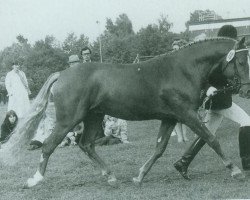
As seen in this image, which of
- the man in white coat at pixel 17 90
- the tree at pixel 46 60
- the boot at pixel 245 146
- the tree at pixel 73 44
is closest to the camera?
the boot at pixel 245 146

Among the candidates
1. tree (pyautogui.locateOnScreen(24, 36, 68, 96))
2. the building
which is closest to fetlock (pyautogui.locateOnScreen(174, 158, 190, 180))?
tree (pyautogui.locateOnScreen(24, 36, 68, 96))

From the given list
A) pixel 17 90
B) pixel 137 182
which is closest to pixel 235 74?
pixel 137 182

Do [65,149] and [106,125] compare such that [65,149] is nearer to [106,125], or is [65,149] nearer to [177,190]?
[106,125]

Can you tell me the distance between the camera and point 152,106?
6.75 metres

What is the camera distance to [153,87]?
671 cm

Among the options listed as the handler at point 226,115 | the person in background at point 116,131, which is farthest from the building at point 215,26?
the handler at point 226,115

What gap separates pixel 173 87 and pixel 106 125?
210 inches

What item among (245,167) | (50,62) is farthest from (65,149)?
(50,62)

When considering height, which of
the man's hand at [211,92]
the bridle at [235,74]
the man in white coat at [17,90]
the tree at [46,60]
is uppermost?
the bridle at [235,74]

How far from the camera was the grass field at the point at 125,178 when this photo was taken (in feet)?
20.6

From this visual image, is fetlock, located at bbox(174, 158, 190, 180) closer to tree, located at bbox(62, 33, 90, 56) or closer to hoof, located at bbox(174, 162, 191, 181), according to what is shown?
hoof, located at bbox(174, 162, 191, 181)

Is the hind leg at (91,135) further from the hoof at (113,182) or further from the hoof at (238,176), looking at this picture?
the hoof at (238,176)

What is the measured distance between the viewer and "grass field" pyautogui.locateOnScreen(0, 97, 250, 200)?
6.29 m

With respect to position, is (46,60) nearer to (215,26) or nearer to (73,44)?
(73,44)
